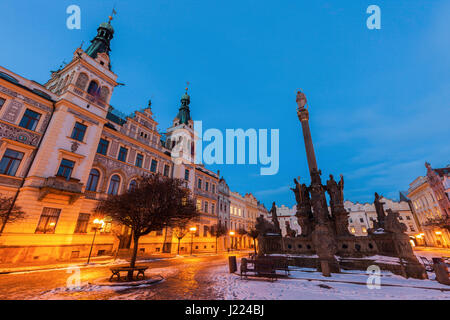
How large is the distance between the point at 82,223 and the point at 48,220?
2.94 m

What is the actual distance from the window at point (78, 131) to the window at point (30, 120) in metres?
2.84

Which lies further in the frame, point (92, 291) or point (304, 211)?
point (304, 211)

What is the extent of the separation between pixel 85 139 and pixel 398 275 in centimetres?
2773

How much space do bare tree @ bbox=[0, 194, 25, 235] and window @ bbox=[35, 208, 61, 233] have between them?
1770 mm

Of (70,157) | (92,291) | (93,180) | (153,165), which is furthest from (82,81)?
(92,291)

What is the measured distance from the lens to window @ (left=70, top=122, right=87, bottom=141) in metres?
19.7

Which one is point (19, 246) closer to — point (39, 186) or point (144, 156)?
point (39, 186)

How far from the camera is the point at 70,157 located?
18.6 meters

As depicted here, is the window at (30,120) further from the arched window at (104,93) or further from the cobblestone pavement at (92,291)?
the cobblestone pavement at (92,291)

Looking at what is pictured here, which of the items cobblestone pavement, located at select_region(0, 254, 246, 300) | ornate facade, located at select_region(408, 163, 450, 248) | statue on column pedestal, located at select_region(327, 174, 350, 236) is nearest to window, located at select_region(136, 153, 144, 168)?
cobblestone pavement, located at select_region(0, 254, 246, 300)

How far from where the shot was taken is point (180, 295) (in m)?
7.10

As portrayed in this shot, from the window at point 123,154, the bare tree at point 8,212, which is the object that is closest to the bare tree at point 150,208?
the bare tree at point 8,212

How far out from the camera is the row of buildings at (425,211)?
35812 mm

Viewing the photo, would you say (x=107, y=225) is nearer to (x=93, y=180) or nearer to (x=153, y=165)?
(x=93, y=180)
